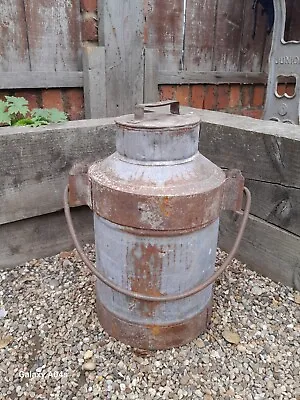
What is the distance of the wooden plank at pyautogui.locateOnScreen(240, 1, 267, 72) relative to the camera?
2699mm

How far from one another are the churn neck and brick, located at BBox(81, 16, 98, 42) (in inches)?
44.7

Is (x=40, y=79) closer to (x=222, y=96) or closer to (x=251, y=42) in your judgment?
(x=222, y=96)

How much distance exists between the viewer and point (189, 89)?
8.50 ft

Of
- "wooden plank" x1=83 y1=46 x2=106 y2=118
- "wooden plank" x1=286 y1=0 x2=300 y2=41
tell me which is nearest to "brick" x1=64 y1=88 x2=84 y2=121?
"wooden plank" x1=83 y1=46 x2=106 y2=118

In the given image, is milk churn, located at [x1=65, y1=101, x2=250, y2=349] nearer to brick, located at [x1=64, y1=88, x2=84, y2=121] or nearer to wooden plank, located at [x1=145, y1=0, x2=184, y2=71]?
brick, located at [x1=64, y1=88, x2=84, y2=121]

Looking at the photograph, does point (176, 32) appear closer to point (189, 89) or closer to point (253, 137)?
point (189, 89)

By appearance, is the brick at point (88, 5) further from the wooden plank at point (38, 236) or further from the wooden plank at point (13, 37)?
the wooden plank at point (38, 236)

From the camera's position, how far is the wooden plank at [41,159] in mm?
1667

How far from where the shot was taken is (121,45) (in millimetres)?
2156

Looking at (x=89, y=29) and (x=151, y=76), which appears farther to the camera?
(x=151, y=76)

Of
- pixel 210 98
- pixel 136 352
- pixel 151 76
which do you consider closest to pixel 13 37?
pixel 151 76

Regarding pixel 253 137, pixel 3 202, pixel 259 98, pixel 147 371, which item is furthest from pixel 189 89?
pixel 147 371

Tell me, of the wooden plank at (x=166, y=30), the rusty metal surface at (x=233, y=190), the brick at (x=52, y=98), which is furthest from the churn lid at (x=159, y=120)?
the wooden plank at (x=166, y=30)

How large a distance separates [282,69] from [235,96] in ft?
1.99
